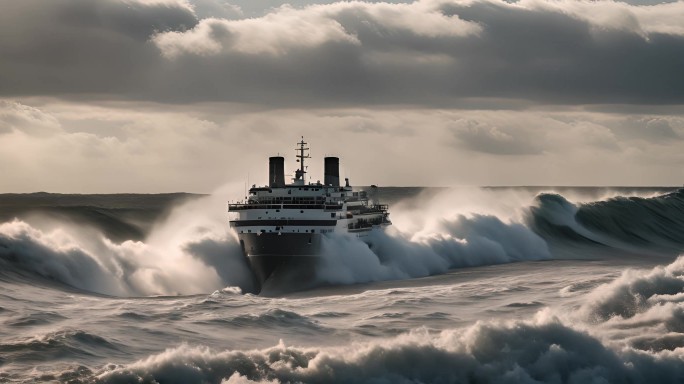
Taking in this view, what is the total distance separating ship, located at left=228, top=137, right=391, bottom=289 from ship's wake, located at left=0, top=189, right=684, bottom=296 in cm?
90

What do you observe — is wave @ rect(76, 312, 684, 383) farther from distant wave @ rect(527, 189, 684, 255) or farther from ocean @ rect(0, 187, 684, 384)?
distant wave @ rect(527, 189, 684, 255)

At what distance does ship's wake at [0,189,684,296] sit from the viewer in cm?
5791

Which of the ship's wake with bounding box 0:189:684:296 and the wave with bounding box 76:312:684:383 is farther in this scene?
the ship's wake with bounding box 0:189:684:296

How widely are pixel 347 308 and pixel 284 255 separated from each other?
17.9 metres

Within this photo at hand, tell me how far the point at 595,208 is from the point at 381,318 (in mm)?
72643

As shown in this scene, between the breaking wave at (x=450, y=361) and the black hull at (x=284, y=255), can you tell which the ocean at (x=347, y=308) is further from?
the black hull at (x=284, y=255)

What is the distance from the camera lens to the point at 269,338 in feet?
123

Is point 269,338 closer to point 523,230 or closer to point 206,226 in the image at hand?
point 206,226

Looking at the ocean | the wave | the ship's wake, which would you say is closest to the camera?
the wave

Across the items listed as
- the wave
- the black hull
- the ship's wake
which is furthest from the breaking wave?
the black hull

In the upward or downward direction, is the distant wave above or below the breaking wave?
above

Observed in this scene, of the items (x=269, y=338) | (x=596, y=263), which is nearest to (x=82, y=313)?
(x=269, y=338)

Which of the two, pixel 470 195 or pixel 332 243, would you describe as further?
pixel 470 195

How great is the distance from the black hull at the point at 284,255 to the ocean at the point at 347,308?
874mm
